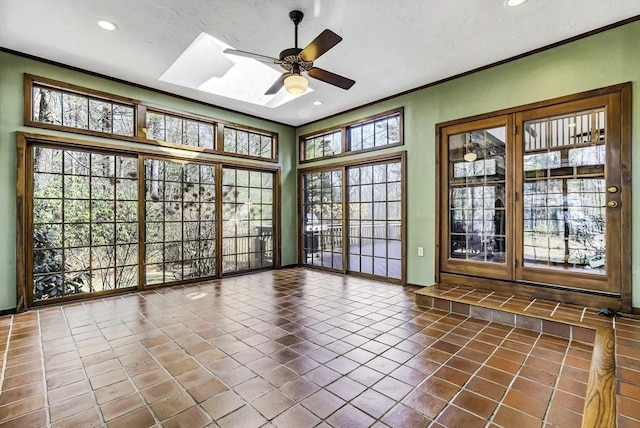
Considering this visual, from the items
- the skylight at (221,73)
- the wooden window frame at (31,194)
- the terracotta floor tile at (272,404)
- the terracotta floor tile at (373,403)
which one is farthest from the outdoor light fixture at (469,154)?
the wooden window frame at (31,194)

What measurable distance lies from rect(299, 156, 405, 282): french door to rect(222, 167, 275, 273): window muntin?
0.78 metres

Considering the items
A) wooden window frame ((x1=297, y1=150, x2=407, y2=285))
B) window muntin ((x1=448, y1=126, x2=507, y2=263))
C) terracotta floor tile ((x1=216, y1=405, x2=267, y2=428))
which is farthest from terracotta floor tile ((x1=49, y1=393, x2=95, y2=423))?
window muntin ((x1=448, y1=126, x2=507, y2=263))

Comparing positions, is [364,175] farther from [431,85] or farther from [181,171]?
[181,171]

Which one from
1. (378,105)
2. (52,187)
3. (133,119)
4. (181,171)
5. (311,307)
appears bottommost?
(311,307)

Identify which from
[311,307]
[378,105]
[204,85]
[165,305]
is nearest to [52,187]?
[165,305]

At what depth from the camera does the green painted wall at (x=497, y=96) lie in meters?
3.16

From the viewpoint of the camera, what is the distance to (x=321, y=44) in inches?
105

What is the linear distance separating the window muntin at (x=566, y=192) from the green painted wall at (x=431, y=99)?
28cm

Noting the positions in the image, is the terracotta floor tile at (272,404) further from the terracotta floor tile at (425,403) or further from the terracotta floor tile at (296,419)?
the terracotta floor tile at (425,403)

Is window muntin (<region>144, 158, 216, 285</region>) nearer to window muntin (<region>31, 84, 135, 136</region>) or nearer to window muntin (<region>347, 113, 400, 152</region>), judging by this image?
window muntin (<region>31, 84, 135, 136</region>)

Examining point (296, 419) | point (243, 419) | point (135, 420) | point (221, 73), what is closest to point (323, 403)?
point (296, 419)

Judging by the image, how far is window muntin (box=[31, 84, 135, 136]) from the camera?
3.89m

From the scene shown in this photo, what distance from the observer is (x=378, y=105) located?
5277mm

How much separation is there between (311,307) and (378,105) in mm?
3501
